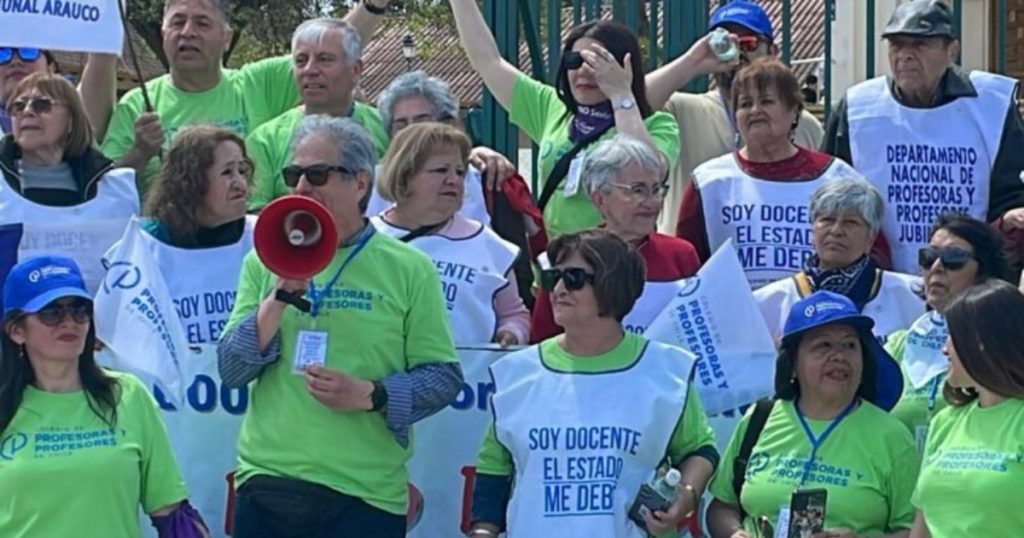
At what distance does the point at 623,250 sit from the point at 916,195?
71.8 inches

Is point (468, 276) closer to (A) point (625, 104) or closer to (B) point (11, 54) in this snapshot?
(A) point (625, 104)

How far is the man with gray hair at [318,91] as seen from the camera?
21.8ft

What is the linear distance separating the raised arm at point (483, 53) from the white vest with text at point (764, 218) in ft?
3.72

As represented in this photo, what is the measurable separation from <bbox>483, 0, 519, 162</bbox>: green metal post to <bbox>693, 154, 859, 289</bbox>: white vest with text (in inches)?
92.8

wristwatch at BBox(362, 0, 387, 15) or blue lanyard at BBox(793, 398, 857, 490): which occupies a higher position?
wristwatch at BBox(362, 0, 387, 15)

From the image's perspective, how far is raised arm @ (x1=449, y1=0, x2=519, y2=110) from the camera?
7.19 m

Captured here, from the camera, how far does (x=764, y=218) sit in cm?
636

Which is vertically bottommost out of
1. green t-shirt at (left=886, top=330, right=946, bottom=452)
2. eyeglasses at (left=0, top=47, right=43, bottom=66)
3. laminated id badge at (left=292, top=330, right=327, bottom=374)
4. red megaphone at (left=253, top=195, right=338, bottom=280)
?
green t-shirt at (left=886, top=330, right=946, bottom=452)

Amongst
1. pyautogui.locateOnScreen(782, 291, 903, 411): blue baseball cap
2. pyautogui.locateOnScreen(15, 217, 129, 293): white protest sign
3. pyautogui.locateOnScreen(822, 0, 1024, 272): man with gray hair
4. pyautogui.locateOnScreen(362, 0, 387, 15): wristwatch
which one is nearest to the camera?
pyautogui.locateOnScreen(782, 291, 903, 411): blue baseball cap

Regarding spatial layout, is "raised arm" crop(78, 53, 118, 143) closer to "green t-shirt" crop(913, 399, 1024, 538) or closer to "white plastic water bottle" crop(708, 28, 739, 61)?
"white plastic water bottle" crop(708, 28, 739, 61)

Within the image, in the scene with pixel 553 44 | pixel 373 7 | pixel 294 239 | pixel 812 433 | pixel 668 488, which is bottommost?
pixel 668 488

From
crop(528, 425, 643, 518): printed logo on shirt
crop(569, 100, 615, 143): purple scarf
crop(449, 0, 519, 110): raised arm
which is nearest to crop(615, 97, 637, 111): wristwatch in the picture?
crop(569, 100, 615, 143): purple scarf

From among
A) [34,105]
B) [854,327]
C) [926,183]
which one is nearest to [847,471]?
[854,327]

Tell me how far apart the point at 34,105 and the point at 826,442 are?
3.00 m
